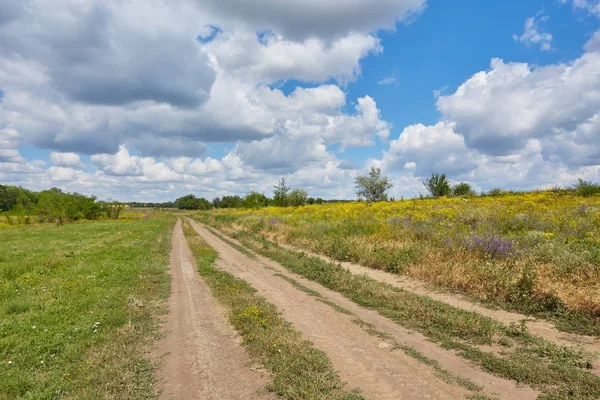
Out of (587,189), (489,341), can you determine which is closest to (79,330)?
(489,341)

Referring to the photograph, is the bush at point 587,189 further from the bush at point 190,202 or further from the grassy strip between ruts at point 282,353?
the bush at point 190,202

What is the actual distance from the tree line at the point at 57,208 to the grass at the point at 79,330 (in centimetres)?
5722

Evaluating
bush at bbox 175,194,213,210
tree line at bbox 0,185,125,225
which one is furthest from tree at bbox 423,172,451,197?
bush at bbox 175,194,213,210

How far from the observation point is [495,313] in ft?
25.3

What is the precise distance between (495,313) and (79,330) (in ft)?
31.9

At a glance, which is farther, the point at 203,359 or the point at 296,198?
the point at 296,198

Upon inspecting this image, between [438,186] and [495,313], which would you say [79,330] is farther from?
[438,186]

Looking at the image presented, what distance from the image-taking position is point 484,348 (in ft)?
19.1

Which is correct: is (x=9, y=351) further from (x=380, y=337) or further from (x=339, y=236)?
(x=339, y=236)

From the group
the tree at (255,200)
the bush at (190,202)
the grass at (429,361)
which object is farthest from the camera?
the bush at (190,202)

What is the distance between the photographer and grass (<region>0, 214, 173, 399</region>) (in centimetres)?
498

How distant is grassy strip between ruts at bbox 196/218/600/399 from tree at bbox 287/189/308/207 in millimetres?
47903

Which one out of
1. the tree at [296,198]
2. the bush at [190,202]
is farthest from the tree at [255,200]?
the bush at [190,202]

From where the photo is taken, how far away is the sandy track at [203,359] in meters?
4.74
